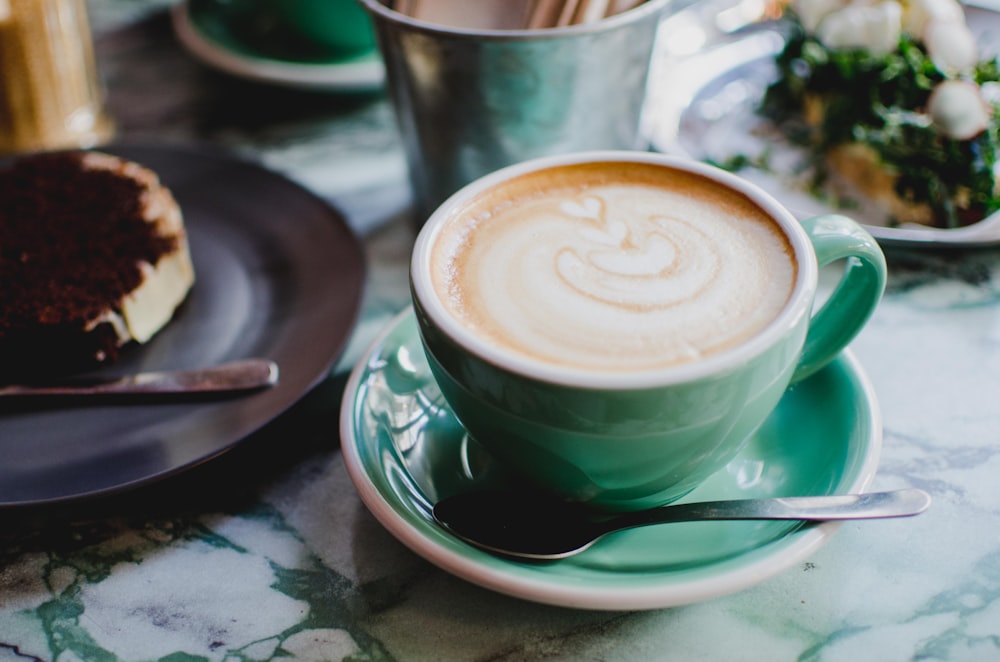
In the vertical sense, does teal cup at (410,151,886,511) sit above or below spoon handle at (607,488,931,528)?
above

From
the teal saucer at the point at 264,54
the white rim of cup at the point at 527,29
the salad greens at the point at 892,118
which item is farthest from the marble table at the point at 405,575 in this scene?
the teal saucer at the point at 264,54

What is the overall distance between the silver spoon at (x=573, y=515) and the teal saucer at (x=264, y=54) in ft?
2.26

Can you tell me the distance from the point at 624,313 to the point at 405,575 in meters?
0.23

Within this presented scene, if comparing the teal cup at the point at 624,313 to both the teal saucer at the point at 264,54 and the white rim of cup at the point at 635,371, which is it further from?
the teal saucer at the point at 264,54

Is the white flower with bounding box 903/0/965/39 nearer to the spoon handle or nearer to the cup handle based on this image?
the cup handle

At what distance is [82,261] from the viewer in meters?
0.81

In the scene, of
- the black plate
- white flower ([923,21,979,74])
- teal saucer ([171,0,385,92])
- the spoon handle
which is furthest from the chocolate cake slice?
white flower ([923,21,979,74])

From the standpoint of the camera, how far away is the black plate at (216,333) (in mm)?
658

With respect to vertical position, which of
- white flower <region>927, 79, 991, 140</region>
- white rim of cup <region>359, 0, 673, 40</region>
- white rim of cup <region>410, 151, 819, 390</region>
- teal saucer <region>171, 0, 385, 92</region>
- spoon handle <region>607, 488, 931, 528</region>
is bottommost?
spoon handle <region>607, 488, 931, 528</region>

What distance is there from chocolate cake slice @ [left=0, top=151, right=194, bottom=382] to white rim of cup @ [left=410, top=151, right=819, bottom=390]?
33 centimetres

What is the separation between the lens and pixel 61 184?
91 cm

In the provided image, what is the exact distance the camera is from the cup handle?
601mm

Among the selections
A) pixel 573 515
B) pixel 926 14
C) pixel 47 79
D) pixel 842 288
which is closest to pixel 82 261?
pixel 47 79

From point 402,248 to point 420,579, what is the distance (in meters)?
0.46
